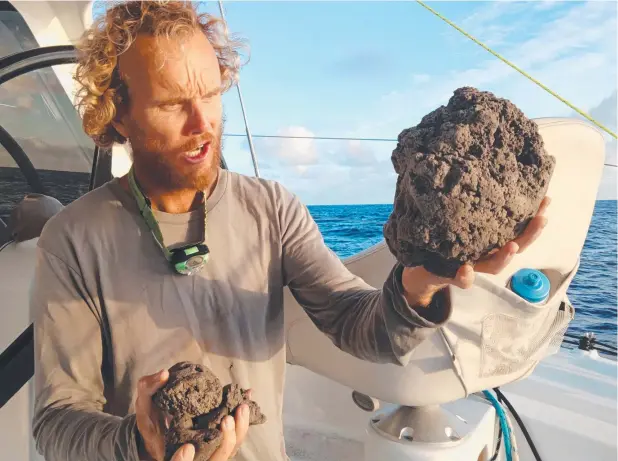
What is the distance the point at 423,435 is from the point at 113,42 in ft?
4.03

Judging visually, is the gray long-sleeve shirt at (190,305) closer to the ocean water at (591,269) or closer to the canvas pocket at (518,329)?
the canvas pocket at (518,329)

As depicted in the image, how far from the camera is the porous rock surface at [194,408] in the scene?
745 millimetres

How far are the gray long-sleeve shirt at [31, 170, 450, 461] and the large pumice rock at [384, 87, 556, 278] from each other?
Result: 0.13m

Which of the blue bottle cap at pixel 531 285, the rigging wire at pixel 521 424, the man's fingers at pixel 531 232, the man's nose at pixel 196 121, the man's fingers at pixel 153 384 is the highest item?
the man's nose at pixel 196 121

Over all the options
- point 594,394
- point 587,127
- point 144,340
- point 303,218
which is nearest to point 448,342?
point 303,218

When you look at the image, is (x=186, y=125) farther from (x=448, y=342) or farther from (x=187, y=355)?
(x=448, y=342)

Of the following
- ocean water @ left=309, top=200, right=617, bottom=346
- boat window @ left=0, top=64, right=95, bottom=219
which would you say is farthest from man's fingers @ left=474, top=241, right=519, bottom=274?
ocean water @ left=309, top=200, right=617, bottom=346

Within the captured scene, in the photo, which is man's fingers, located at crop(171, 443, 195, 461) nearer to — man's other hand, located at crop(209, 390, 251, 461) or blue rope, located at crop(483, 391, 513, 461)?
man's other hand, located at crop(209, 390, 251, 461)

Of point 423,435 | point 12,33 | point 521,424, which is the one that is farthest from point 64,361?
point 12,33

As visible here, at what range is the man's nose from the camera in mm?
1043

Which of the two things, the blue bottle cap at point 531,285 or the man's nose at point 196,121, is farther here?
the blue bottle cap at point 531,285

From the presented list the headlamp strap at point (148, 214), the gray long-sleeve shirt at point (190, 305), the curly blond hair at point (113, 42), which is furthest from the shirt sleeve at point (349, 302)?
the curly blond hair at point (113, 42)

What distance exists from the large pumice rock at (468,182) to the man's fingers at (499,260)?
0.06ft

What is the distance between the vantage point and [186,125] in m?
1.05
